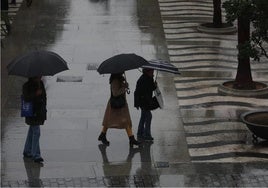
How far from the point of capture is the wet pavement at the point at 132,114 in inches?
482

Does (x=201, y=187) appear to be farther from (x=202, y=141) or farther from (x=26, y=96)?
(x=26, y=96)

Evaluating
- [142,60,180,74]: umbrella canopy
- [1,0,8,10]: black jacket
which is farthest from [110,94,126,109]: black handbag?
[1,0,8,10]: black jacket

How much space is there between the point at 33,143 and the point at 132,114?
11.9ft

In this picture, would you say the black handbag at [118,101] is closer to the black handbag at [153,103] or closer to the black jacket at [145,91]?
the black jacket at [145,91]

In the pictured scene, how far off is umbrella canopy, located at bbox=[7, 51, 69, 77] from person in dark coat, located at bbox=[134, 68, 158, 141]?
1853 mm

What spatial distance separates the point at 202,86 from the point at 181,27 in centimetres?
740

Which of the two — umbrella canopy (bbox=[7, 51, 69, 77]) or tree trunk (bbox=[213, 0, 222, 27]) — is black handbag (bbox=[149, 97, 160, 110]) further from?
tree trunk (bbox=[213, 0, 222, 27])

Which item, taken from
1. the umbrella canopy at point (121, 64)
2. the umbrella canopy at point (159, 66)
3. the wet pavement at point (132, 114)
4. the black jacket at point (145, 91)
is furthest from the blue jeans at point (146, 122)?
the umbrella canopy at point (121, 64)

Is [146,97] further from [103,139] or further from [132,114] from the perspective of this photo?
[132,114]

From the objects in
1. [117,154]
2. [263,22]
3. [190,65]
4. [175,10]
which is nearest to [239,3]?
[263,22]

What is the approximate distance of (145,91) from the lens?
13.6 meters

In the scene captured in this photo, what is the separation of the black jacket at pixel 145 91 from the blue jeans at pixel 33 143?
2143mm

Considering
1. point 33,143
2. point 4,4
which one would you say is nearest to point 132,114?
point 33,143

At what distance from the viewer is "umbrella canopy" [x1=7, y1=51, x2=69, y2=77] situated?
1206 cm
